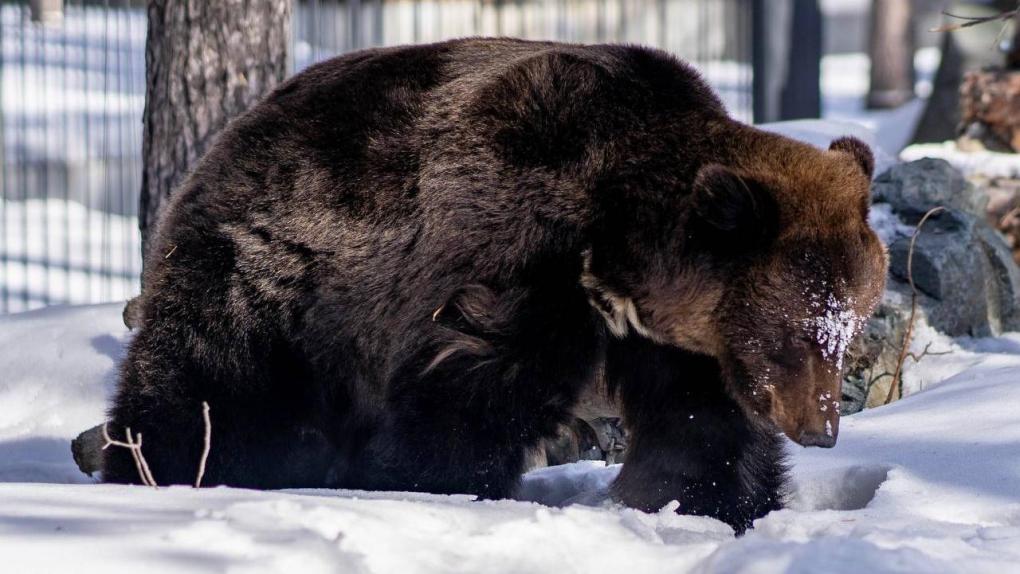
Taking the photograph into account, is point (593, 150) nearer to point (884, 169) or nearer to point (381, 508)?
point (381, 508)

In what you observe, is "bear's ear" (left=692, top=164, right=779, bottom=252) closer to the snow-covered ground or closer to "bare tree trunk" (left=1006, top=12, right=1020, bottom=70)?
the snow-covered ground

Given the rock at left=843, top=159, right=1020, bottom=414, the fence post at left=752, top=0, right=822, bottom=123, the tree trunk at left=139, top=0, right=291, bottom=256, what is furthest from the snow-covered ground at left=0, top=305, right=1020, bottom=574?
the fence post at left=752, top=0, right=822, bottom=123

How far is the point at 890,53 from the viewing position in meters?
20.9

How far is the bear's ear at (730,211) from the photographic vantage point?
11.1 feet

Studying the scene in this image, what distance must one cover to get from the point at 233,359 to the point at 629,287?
139cm

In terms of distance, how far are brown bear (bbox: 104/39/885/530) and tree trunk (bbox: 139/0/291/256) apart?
1518 millimetres

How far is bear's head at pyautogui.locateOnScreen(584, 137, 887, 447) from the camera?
3.46 meters

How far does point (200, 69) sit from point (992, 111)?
639cm

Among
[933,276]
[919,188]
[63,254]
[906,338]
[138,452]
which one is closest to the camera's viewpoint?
[138,452]

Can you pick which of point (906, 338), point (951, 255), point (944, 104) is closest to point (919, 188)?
point (951, 255)

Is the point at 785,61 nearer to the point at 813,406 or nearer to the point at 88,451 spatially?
the point at 88,451

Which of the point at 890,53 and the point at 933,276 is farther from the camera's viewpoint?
the point at 890,53

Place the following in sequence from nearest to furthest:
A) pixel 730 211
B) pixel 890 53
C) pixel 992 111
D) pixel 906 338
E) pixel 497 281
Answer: pixel 730 211
pixel 497 281
pixel 906 338
pixel 992 111
pixel 890 53

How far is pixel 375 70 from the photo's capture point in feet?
13.6
